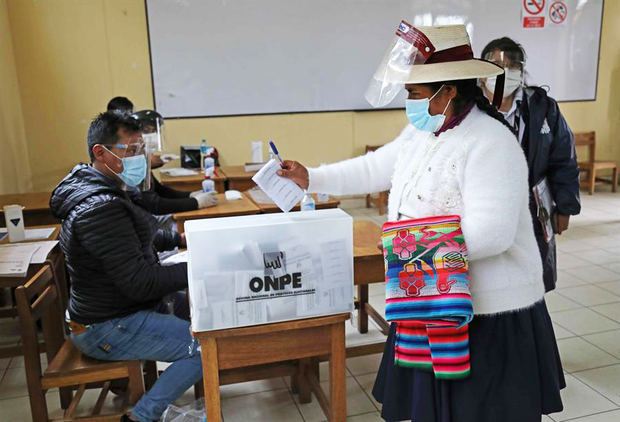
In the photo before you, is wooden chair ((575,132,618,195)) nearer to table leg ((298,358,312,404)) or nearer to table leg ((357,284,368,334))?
table leg ((357,284,368,334))

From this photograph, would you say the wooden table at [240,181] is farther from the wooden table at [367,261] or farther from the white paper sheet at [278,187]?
the white paper sheet at [278,187]

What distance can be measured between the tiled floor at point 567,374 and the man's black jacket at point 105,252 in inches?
26.3

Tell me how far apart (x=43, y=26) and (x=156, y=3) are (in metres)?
1.05

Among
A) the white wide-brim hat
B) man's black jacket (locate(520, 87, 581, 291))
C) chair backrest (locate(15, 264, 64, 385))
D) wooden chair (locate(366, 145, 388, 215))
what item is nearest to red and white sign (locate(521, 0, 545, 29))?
wooden chair (locate(366, 145, 388, 215))

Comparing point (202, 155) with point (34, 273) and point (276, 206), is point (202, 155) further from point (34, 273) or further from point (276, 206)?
point (34, 273)

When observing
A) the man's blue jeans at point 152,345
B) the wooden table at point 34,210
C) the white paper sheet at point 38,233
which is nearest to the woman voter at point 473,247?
the man's blue jeans at point 152,345

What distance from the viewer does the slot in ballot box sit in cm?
142

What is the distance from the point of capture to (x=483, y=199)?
1210mm

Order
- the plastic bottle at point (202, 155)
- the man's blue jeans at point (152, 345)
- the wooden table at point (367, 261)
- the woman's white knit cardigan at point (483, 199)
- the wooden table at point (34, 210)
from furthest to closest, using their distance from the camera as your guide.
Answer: the plastic bottle at point (202, 155), the wooden table at point (34, 210), the wooden table at point (367, 261), the man's blue jeans at point (152, 345), the woman's white knit cardigan at point (483, 199)

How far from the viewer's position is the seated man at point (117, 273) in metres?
1.71

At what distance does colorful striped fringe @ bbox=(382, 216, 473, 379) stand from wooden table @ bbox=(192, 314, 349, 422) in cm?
36

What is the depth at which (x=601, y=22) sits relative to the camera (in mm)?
6523

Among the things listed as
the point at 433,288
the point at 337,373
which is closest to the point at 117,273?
the point at 337,373

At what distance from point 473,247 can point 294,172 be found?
2.00 ft
